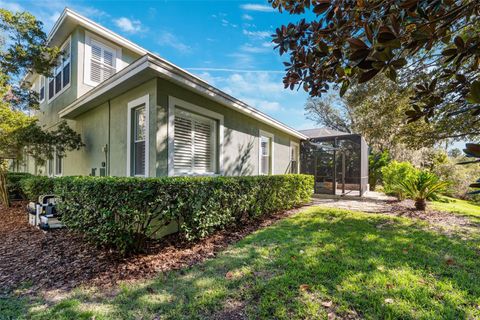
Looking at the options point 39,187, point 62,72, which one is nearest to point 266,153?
point 39,187

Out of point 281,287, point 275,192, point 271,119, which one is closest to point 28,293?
point 281,287

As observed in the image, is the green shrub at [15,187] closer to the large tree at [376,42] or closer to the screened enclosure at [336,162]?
the large tree at [376,42]

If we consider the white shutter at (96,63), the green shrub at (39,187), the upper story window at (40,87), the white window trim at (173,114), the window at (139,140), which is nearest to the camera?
the white window trim at (173,114)

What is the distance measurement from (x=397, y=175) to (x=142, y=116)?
919cm

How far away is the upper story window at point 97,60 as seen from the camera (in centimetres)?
812

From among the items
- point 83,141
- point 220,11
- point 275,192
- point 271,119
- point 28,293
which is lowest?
point 28,293

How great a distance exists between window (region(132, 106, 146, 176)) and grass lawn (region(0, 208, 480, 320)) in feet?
10.8

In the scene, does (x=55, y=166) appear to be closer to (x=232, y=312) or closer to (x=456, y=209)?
(x=232, y=312)

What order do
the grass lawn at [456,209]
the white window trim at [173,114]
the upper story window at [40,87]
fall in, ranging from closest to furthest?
the white window trim at [173,114] → the grass lawn at [456,209] → the upper story window at [40,87]

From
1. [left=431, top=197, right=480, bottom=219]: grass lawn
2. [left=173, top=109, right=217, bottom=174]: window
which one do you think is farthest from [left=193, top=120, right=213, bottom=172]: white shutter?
[left=431, top=197, right=480, bottom=219]: grass lawn

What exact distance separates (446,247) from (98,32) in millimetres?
11601

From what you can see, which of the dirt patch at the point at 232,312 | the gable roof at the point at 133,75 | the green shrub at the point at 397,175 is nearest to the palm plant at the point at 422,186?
the green shrub at the point at 397,175

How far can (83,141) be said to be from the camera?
27.1ft

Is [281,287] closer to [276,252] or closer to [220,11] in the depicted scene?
[276,252]
